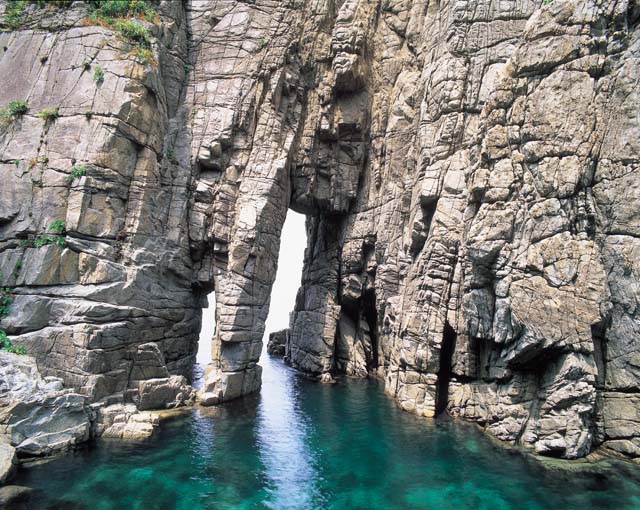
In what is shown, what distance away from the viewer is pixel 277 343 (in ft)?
174

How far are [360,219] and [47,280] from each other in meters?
24.1

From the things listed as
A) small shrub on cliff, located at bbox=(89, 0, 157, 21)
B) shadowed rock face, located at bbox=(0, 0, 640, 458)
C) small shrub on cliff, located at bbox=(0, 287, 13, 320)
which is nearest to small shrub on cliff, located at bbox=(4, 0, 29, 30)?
shadowed rock face, located at bbox=(0, 0, 640, 458)

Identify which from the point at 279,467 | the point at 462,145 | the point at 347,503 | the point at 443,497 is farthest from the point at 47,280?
the point at 462,145

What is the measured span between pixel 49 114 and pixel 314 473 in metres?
24.5

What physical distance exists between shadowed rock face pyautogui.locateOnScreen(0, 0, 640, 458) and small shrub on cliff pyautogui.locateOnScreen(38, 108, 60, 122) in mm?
339

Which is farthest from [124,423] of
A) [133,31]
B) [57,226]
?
[133,31]

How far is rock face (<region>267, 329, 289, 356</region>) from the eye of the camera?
5162 cm

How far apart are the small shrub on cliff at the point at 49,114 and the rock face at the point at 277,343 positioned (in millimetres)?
32219

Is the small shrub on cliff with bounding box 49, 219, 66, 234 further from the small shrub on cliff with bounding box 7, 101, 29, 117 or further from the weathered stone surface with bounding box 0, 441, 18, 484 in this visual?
the weathered stone surface with bounding box 0, 441, 18, 484

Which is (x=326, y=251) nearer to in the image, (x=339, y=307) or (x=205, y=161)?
(x=339, y=307)

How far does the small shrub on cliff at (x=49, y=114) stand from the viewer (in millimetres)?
25531

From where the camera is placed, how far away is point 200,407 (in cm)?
2719

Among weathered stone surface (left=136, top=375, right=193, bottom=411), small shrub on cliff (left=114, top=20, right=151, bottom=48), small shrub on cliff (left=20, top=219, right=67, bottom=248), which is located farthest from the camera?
small shrub on cliff (left=114, top=20, right=151, bottom=48)

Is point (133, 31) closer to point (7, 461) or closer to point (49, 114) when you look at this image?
point (49, 114)
